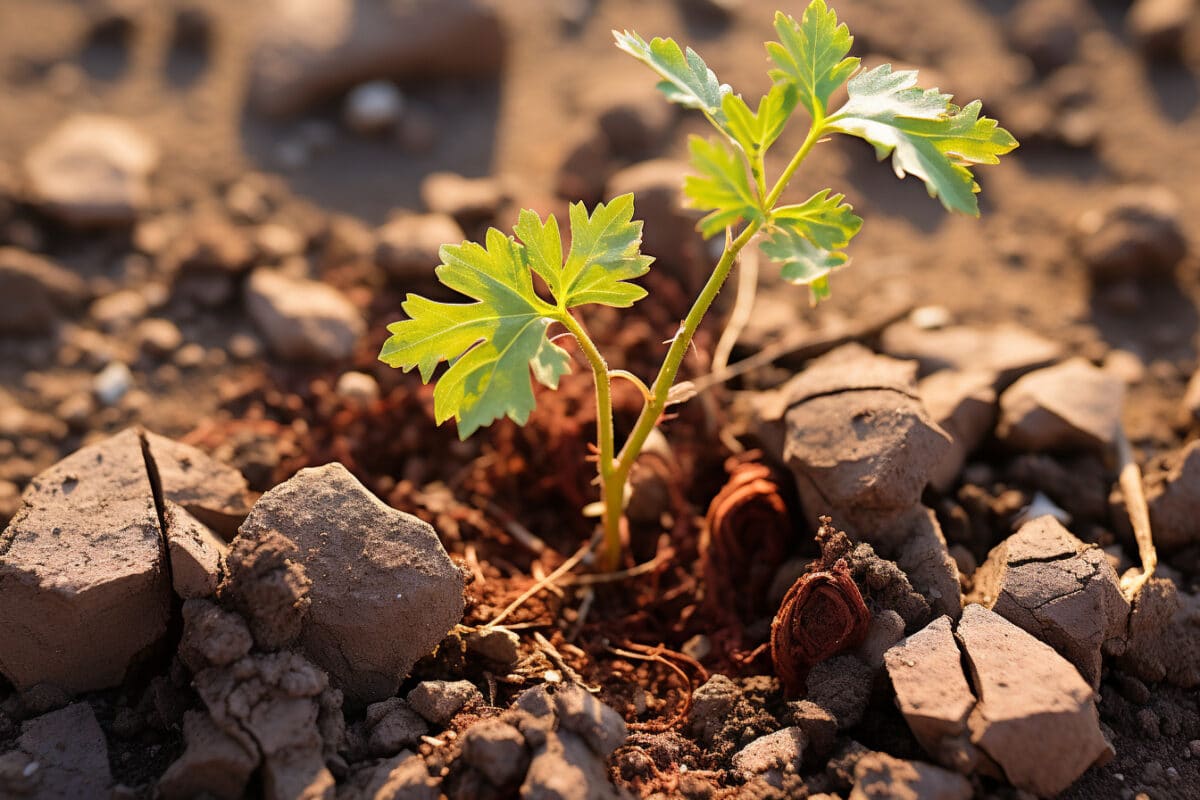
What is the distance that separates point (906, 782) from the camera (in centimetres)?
195

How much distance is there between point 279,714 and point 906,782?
1265mm

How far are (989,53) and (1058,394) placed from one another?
94.2 inches

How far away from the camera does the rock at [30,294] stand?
328 cm

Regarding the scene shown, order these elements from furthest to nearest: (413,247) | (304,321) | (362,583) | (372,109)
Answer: (372,109) < (413,247) < (304,321) < (362,583)

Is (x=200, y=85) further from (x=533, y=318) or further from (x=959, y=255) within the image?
(x=959, y=255)

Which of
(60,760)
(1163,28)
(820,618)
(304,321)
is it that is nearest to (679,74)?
(820,618)

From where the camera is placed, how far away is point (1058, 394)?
279 centimetres

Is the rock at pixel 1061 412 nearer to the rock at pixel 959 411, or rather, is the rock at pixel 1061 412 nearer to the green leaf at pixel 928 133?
the rock at pixel 959 411

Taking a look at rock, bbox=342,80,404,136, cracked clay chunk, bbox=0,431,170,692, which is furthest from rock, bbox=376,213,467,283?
cracked clay chunk, bbox=0,431,170,692

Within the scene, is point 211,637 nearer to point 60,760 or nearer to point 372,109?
point 60,760

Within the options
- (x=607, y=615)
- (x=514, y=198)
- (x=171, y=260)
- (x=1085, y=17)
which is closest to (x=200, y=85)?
(x=171, y=260)

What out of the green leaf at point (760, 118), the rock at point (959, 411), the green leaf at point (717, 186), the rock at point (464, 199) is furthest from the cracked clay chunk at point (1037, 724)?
the rock at point (464, 199)

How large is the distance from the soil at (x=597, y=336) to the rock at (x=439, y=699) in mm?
29

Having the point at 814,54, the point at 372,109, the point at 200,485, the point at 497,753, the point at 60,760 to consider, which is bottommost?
the point at 60,760
